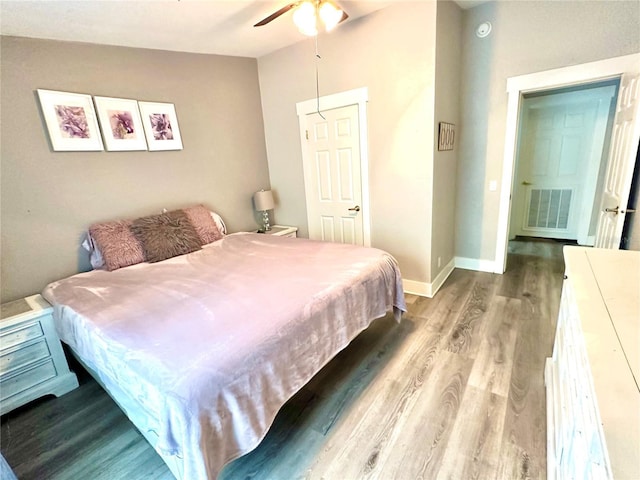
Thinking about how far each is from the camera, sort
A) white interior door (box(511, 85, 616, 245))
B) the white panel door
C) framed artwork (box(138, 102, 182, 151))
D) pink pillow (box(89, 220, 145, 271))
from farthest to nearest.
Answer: white interior door (box(511, 85, 616, 245)) < the white panel door < framed artwork (box(138, 102, 182, 151)) < pink pillow (box(89, 220, 145, 271))

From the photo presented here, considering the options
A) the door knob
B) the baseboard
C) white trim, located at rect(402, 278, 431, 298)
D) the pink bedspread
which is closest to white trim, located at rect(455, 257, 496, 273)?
the baseboard

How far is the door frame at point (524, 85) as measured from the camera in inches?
102

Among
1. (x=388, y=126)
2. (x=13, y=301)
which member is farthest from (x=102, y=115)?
(x=388, y=126)

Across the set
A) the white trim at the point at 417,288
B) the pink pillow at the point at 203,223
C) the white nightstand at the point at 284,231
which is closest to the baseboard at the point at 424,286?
the white trim at the point at 417,288

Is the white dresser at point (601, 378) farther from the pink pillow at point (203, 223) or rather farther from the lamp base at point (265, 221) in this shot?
the lamp base at point (265, 221)

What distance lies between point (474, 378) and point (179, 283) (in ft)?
6.78

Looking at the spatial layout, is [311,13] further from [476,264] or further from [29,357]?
[476,264]

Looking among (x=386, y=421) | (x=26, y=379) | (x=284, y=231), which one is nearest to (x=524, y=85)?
(x=284, y=231)

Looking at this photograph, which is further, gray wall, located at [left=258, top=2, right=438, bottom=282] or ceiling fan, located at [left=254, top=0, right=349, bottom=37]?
gray wall, located at [left=258, top=2, right=438, bottom=282]

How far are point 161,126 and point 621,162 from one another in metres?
4.04

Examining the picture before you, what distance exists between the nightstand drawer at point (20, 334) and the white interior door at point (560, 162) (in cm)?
541

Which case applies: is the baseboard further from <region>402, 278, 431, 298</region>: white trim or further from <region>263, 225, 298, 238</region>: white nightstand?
<region>263, 225, 298, 238</region>: white nightstand

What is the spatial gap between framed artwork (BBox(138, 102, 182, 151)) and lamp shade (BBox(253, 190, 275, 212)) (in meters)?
1.00

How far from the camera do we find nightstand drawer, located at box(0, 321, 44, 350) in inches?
73.5
